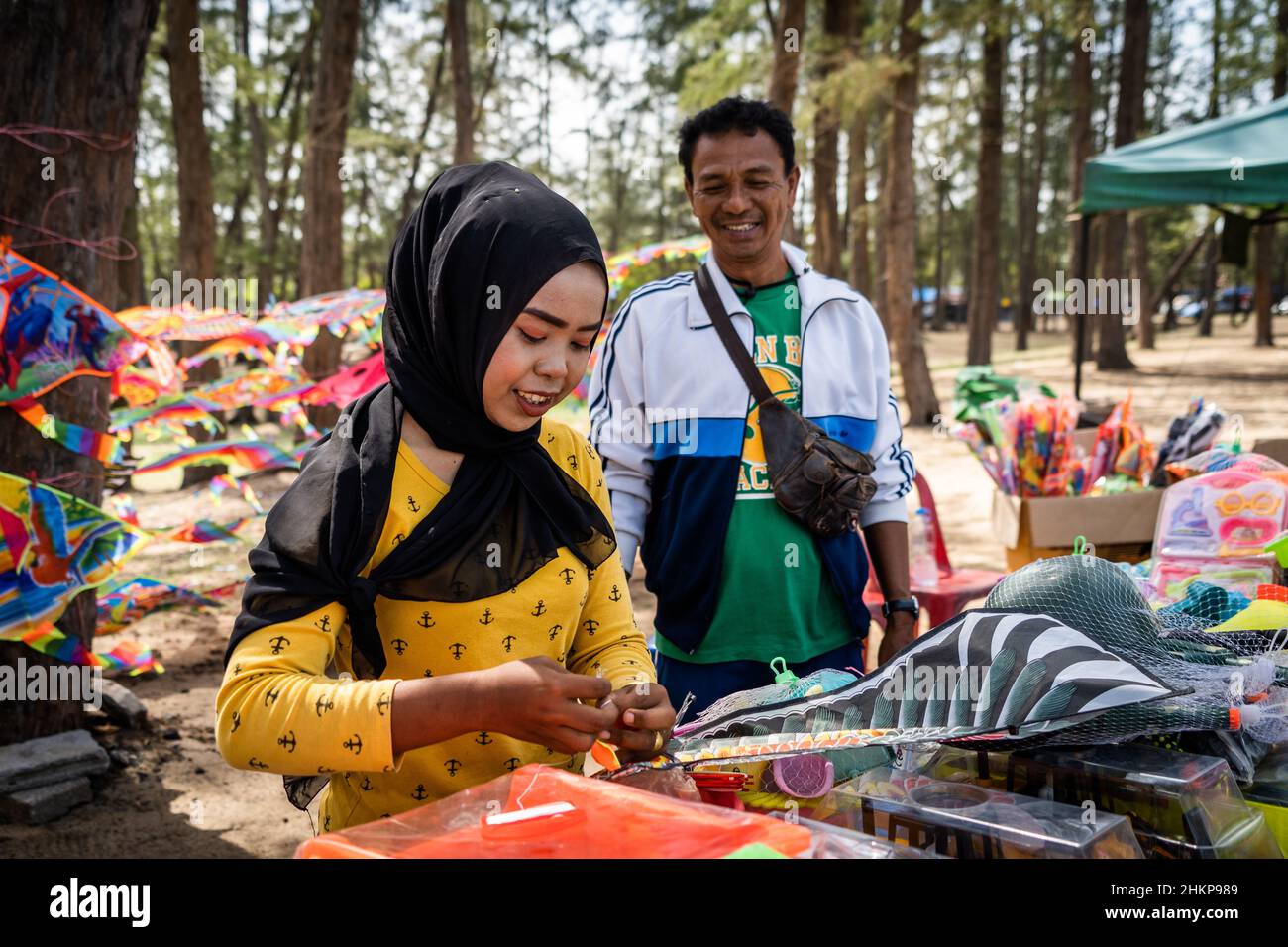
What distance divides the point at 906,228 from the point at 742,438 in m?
11.4

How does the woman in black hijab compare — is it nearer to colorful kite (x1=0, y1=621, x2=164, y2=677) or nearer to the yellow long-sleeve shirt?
the yellow long-sleeve shirt

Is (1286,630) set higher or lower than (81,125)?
lower

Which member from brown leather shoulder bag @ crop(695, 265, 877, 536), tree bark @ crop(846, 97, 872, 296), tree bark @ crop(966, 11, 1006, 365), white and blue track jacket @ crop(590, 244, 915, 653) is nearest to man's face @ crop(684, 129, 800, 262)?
white and blue track jacket @ crop(590, 244, 915, 653)

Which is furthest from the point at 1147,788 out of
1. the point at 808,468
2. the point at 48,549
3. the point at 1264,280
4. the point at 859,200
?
the point at 1264,280

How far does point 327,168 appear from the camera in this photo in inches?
415

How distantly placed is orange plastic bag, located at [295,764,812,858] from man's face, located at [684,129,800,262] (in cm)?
177

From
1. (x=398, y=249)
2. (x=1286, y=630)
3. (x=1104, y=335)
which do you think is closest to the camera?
(x=398, y=249)

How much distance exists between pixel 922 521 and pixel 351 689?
404 cm

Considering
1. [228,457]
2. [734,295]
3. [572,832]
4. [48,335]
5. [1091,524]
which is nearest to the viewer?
[572,832]

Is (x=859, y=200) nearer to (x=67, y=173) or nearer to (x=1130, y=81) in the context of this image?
(x=1130, y=81)
